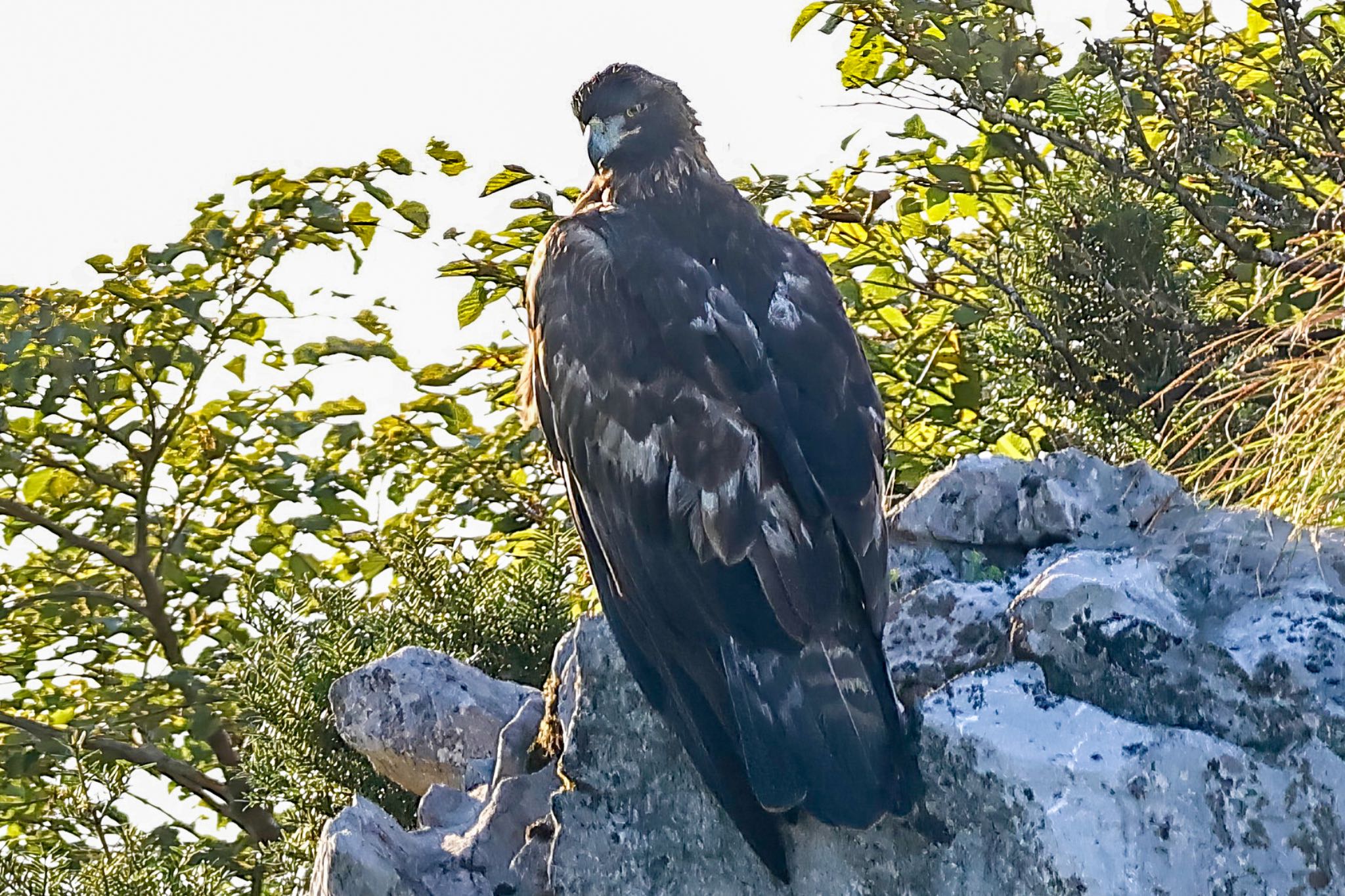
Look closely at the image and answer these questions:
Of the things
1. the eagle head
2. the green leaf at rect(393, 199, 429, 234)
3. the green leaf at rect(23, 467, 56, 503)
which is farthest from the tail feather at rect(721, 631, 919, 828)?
the green leaf at rect(23, 467, 56, 503)

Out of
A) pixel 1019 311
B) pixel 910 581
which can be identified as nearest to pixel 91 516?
pixel 1019 311

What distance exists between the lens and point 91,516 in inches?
259

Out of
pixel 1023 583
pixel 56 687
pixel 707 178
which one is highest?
pixel 707 178

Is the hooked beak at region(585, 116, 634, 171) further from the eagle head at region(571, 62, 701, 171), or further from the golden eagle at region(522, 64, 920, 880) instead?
the golden eagle at region(522, 64, 920, 880)

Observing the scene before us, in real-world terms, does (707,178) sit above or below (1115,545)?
above

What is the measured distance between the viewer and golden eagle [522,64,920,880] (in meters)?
2.50

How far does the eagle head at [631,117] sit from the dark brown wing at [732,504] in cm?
55

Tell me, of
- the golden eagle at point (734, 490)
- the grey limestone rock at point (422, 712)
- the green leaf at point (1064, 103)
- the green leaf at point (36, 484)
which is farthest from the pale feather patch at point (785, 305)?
the green leaf at point (36, 484)

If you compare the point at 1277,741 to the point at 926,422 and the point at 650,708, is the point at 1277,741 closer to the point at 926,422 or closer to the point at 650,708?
the point at 650,708

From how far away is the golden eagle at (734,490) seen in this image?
2500 millimetres

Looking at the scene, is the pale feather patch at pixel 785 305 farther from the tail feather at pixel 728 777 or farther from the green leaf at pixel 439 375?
the green leaf at pixel 439 375

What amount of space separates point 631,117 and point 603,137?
77 mm

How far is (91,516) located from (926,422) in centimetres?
327

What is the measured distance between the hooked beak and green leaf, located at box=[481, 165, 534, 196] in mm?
1372
